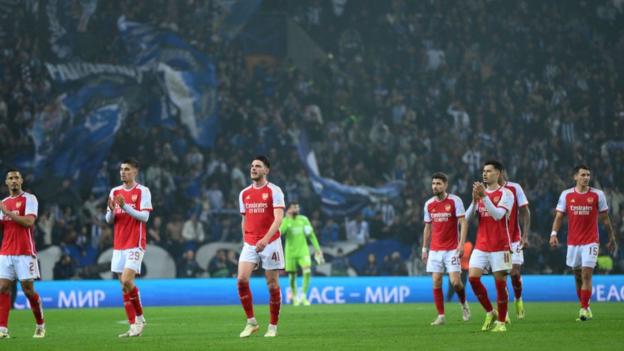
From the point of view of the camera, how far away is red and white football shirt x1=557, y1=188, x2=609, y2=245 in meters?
17.5

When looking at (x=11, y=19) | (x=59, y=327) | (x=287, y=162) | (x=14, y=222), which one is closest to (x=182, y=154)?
(x=287, y=162)

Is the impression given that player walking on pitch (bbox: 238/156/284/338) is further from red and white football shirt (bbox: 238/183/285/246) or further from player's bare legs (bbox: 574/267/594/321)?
player's bare legs (bbox: 574/267/594/321)

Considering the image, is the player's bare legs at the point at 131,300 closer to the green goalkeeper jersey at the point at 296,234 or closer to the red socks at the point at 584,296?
the red socks at the point at 584,296

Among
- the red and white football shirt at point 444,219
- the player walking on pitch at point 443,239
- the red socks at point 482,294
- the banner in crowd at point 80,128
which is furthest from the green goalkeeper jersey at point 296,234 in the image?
the red socks at point 482,294

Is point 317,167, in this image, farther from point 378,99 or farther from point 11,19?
point 11,19

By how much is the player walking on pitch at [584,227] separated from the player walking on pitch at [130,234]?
674 cm

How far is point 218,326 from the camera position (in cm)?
1742

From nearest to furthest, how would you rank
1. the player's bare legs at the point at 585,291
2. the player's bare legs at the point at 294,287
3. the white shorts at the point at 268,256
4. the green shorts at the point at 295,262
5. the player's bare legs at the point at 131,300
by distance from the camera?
the white shorts at the point at 268,256
the player's bare legs at the point at 131,300
the player's bare legs at the point at 585,291
the green shorts at the point at 295,262
the player's bare legs at the point at 294,287

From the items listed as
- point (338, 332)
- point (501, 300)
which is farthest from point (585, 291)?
point (338, 332)

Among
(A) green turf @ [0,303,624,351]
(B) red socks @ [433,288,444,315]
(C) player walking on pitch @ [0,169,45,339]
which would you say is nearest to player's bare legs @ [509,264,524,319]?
(A) green turf @ [0,303,624,351]

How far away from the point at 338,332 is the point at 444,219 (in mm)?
3377

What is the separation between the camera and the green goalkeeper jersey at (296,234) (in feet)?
85.9

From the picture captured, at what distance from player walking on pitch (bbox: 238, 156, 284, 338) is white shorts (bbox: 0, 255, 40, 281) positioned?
305 cm

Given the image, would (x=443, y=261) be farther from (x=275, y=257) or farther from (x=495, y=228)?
(x=275, y=257)
